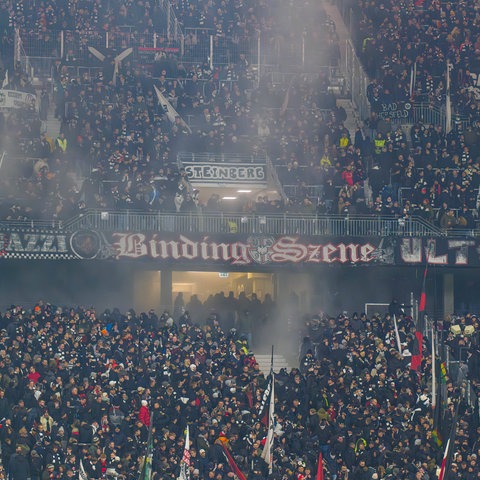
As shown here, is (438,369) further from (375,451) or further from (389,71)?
(389,71)

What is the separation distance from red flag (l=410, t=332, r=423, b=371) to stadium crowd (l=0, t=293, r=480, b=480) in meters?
0.12

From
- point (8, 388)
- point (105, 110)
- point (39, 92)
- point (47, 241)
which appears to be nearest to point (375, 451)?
point (8, 388)

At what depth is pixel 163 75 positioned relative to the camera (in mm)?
47125

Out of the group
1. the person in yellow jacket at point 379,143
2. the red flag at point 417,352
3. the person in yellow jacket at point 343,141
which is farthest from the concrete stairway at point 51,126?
the red flag at point 417,352

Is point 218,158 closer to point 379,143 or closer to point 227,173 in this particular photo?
point 227,173

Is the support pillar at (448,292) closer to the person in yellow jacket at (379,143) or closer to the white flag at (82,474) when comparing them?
the person in yellow jacket at (379,143)

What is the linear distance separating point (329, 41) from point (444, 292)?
31.9 ft

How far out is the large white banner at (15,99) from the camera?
147 ft

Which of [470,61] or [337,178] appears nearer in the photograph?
[337,178]

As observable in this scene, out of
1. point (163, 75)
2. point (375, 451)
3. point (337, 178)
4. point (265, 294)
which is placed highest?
point (163, 75)

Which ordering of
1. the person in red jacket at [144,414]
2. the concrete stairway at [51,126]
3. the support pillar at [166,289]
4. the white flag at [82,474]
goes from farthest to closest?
the concrete stairway at [51,126] → the support pillar at [166,289] → the person in red jacket at [144,414] → the white flag at [82,474]

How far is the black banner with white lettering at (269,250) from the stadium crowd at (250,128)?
0.81 metres

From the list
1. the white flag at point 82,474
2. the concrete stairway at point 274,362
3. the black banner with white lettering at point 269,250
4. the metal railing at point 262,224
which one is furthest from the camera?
the metal railing at point 262,224

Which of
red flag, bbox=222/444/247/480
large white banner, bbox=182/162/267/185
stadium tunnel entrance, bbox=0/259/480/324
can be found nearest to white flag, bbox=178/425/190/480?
red flag, bbox=222/444/247/480
